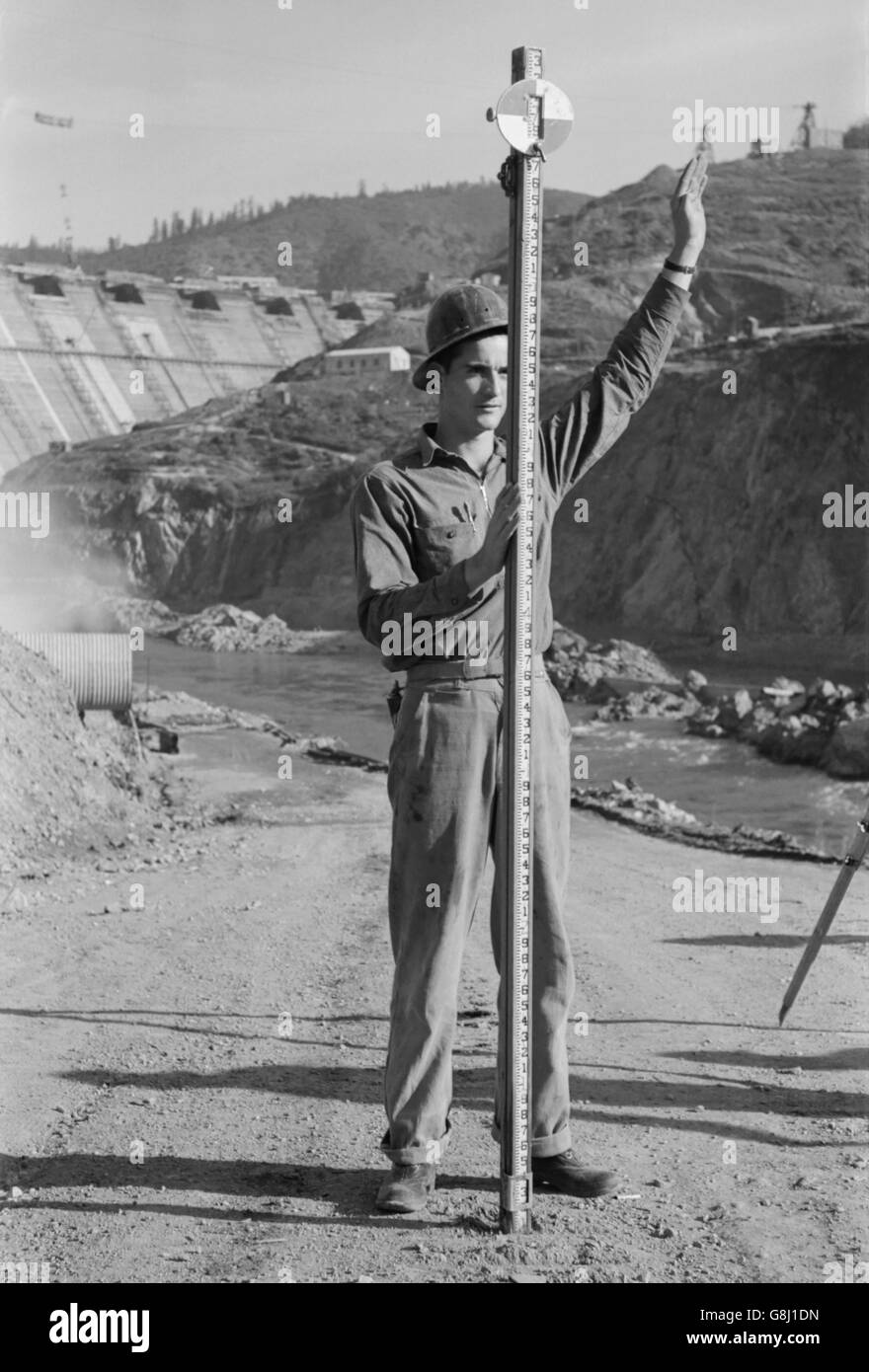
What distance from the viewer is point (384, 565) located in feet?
13.3

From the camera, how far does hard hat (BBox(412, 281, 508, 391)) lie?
4059 mm

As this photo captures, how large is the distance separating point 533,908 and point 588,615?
46.9 metres

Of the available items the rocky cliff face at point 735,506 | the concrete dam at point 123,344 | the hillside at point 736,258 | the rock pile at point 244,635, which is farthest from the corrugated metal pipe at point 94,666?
the concrete dam at point 123,344

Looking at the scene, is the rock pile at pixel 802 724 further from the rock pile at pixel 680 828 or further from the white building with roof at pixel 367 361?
the white building with roof at pixel 367 361

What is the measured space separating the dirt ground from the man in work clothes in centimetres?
27

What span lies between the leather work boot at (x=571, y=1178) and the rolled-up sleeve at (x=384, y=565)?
53.4 inches

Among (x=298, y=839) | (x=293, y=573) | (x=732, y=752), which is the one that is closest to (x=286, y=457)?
(x=293, y=573)

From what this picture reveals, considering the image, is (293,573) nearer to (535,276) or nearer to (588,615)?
(588,615)

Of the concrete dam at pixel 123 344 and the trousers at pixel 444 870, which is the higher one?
the concrete dam at pixel 123 344

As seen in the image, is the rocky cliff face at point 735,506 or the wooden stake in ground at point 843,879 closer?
the wooden stake in ground at point 843,879

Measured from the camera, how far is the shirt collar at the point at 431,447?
4.21 metres

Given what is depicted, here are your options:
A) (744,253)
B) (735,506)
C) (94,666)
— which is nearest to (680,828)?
(94,666)

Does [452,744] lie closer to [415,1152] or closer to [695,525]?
[415,1152]

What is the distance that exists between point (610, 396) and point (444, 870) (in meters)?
1.25
